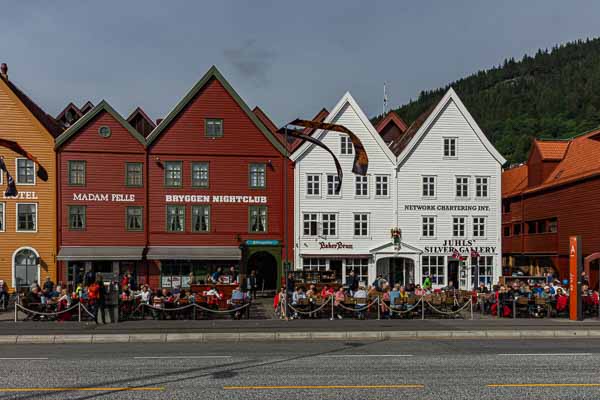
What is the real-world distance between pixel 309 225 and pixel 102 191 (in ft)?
41.1

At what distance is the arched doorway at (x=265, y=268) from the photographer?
3706 cm

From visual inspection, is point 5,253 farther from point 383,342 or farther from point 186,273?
point 383,342

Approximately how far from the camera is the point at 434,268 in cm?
3678

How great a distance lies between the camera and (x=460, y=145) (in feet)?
123

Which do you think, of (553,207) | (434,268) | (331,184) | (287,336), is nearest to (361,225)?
(331,184)

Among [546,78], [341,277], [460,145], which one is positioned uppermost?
[546,78]

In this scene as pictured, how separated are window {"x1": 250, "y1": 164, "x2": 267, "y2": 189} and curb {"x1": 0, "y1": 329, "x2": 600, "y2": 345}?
18464mm

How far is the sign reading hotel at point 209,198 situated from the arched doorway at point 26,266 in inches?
325

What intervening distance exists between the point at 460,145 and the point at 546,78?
14590cm

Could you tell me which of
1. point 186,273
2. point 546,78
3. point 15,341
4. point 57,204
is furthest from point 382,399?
point 546,78

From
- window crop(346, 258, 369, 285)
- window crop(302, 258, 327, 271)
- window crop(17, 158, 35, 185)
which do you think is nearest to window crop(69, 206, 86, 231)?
window crop(17, 158, 35, 185)

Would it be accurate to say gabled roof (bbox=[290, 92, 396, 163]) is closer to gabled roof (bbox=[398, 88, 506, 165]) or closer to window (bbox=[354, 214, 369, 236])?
gabled roof (bbox=[398, 88, 506, 165])

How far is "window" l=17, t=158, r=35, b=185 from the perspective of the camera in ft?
112

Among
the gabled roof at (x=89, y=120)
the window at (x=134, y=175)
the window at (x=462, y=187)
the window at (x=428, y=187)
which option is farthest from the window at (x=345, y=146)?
the window at (x=134, y=175)
